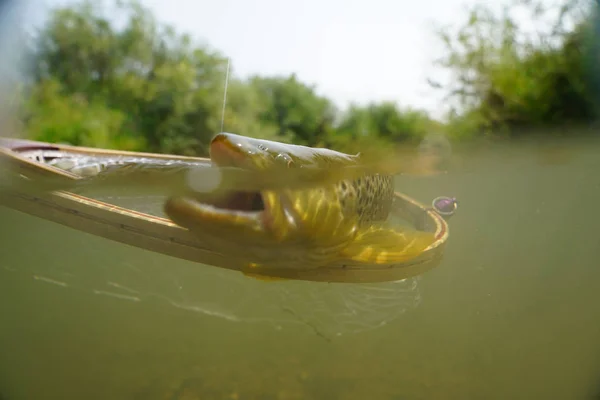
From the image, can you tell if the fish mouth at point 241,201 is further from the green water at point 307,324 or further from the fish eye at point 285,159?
the green water at point 307,324

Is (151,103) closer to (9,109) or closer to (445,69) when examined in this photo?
(9,109)

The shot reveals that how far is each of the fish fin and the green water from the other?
0.24m

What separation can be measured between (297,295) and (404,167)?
2.31ft

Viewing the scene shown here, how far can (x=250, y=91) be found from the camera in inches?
51.1

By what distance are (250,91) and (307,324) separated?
0.97 metres

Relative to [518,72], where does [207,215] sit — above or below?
below

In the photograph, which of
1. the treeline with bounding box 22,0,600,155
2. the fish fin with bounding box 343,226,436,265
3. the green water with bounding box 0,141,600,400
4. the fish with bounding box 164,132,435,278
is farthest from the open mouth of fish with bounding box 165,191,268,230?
the green water with bounding box 0,141,600,400

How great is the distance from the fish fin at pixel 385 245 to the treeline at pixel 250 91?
8.5 inches

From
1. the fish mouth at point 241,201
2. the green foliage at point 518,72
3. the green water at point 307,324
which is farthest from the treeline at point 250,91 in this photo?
the fish mouth at point 241,201

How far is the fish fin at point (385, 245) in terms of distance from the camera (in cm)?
67

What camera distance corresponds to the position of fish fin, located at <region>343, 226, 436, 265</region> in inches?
26.2

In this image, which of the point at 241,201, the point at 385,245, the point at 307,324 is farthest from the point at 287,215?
the point at 307,324

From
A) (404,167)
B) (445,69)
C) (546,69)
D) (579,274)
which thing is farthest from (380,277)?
(579,274)

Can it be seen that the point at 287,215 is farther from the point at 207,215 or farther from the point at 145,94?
the point at 145,94
